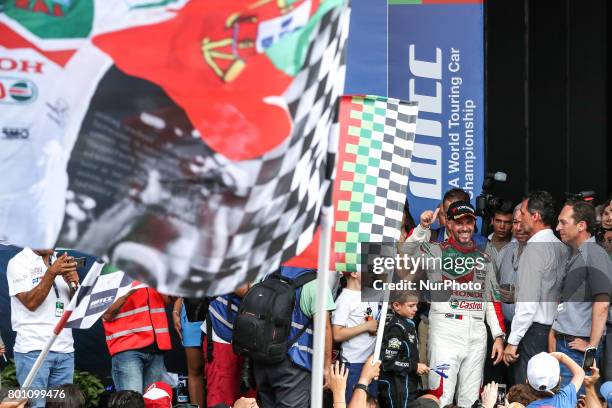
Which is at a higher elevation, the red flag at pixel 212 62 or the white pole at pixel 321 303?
the red flag at pixel 212 62

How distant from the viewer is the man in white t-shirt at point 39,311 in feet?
28.7

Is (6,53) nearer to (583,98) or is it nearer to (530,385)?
(530,385)

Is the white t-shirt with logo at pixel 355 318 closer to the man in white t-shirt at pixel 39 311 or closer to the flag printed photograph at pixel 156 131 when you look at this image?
the man in white t-shirt at pixel 39 311

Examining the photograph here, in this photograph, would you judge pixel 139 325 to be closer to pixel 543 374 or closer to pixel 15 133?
pixel 543 374

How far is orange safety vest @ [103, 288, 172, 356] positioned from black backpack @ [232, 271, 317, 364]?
42.1 inches

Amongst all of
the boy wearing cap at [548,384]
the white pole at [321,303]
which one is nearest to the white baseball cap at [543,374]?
the boy wearing cap at [548,384]

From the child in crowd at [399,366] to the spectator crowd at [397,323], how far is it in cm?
1

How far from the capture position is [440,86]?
36.1ft

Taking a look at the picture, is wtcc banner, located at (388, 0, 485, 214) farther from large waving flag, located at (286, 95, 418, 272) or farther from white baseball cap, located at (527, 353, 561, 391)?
white baseball cap, located at (527, 353, 561, 391)

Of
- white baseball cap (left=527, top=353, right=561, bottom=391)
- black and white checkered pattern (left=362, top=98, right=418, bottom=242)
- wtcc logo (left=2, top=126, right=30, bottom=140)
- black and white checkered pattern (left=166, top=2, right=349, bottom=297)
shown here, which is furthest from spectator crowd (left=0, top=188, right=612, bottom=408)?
wtcc logo (left=2, top=126, right=30, bottom=140)

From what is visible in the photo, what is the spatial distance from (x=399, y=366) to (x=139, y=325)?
2.04 metres

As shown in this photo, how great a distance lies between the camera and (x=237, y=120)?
14.9 ft

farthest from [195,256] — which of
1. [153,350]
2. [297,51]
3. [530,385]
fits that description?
[153,350]

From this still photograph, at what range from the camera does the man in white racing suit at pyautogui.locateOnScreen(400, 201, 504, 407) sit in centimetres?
888
